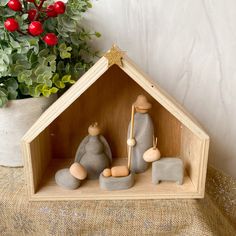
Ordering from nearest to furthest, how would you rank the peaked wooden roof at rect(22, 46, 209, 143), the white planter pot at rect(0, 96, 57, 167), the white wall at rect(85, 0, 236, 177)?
the peaked wooden roof at rect(22, 46, 209, 143)
the white planter pot at rect(0, 96, 57, 167)
the white wall at rect(85, 0, 236, 177)

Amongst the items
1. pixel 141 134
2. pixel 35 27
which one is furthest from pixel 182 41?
pixel 35 27

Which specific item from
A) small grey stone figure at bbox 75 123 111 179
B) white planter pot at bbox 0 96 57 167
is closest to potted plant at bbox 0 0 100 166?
white planter pot at bbox 0 96 57 167

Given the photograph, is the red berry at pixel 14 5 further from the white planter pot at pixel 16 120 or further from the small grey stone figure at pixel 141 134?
the small grey stone figure at pixel 141 134

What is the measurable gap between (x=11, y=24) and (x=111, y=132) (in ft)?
1.04

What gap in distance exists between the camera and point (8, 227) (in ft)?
2.08

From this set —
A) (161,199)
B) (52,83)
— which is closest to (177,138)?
(161,199)

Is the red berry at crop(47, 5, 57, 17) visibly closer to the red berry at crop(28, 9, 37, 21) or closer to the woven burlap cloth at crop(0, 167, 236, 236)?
the red berry at crop(28, 9, 37, 21)

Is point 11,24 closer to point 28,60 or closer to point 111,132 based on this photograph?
point 28,60

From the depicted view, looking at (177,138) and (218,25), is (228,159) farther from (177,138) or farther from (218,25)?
(218,25)

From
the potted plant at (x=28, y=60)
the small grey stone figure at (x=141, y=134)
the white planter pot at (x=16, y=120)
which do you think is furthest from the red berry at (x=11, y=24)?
the small grey stone figure at (x=141, y=134)

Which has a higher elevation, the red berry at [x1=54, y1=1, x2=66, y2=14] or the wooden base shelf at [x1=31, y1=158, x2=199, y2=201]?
the red berry at [x1=54, y1=1, x2=66, y2=14]

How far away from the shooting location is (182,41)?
0.80 metres

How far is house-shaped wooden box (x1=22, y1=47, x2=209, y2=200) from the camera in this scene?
581mm

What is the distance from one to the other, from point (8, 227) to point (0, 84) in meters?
0.26
